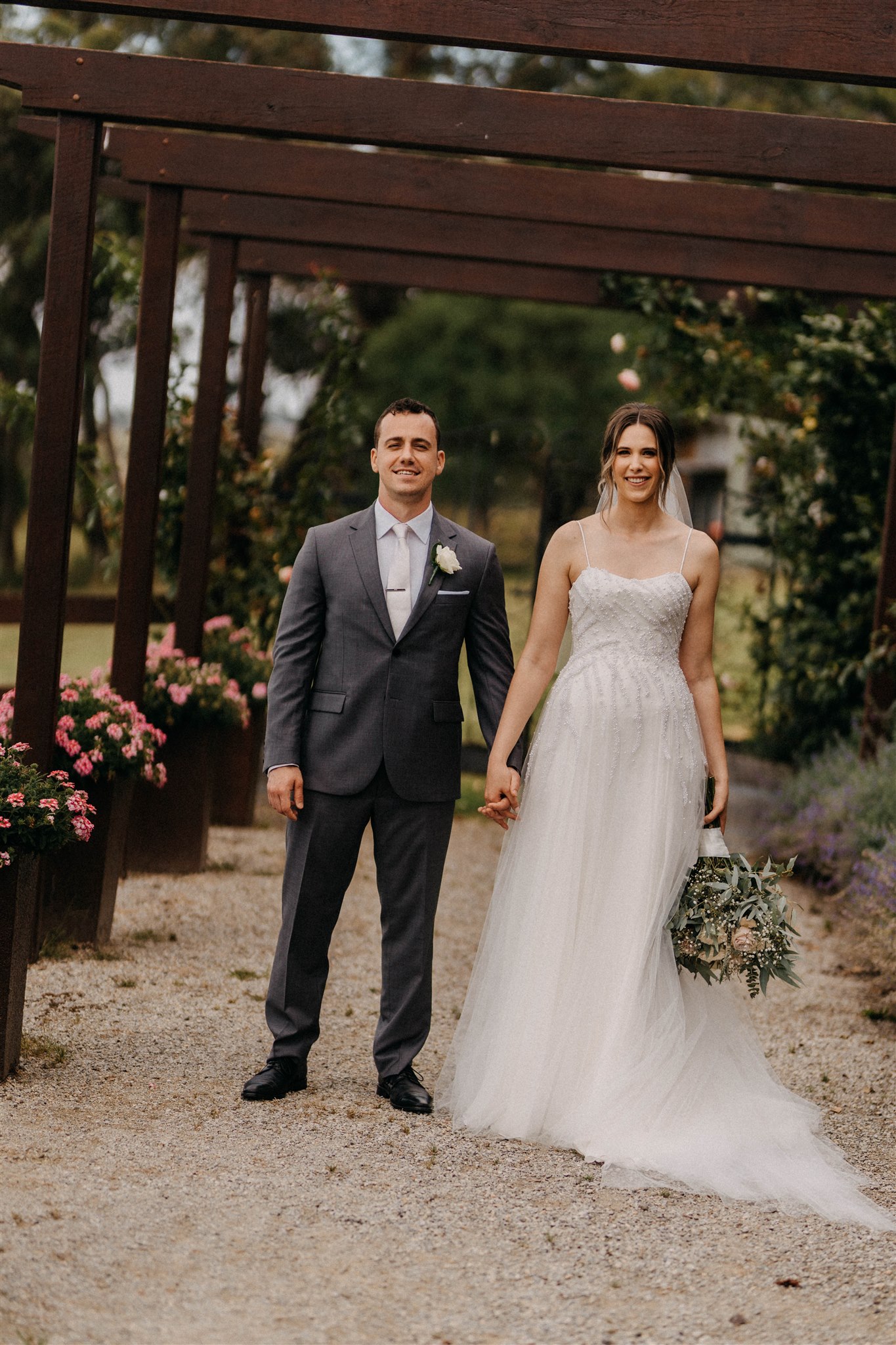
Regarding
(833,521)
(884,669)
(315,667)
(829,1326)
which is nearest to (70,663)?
(833,521)

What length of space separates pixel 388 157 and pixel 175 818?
305 cm

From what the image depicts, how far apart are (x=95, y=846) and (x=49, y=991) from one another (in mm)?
646

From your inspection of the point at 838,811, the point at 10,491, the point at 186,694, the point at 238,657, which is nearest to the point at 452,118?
the point at 186,694

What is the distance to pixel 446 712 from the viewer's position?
12.7 feet

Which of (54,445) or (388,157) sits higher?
(388,157)

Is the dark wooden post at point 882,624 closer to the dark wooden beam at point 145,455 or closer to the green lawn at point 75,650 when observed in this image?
the dark wooden beam at point 145,455

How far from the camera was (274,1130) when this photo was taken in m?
3.65

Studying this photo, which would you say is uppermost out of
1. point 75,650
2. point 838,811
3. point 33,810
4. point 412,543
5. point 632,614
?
point 412,543

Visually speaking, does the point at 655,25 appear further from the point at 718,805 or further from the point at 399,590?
the point at 718,805

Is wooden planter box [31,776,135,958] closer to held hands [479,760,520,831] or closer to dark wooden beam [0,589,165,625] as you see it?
held hands [479,760,520,831]

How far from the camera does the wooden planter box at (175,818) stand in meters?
6.62

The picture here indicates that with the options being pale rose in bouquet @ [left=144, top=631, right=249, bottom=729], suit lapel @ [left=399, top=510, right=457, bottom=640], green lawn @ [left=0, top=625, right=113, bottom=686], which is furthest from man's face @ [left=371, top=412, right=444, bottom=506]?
green lawn @ [left=0, top=625, right=113, bottom=686]

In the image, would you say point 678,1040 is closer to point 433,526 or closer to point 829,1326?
point 829,1326

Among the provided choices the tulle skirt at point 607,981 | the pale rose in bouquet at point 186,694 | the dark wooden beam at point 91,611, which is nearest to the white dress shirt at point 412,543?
the tulle skirt at point 607,981
